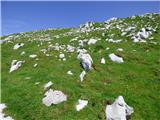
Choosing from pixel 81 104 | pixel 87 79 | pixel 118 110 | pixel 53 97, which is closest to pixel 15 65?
pixel 87 79

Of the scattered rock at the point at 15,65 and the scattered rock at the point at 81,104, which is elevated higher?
the scattered rock at the point at 15,65

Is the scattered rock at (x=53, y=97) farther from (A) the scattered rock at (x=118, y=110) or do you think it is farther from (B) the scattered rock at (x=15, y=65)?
(B) the scattered rock at (x=15, y=65)

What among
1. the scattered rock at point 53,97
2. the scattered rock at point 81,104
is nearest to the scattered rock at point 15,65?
the scattered rock at point 53,97

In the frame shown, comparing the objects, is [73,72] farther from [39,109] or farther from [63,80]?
[39,109]

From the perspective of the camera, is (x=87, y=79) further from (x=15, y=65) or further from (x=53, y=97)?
(x=15, y=65)

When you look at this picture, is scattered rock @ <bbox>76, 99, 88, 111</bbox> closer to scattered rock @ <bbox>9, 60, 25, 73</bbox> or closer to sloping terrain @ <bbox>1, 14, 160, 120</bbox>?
sloping terrain @ <bbox>1, 14, 160, 120</bbox>

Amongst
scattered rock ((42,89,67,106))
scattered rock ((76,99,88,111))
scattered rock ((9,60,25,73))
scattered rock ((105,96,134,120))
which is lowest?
scattered rock ((105,96,134,120))

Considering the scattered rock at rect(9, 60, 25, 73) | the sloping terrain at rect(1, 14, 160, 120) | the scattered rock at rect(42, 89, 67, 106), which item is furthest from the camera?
the scattered rock at rect(9, 60, 25, 73)

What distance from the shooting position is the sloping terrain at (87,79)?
81.7ft

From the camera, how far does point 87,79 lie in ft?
96.7

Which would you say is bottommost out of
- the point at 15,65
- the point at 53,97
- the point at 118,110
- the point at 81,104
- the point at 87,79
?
the point at 118,110

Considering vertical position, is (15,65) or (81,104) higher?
(15,65)

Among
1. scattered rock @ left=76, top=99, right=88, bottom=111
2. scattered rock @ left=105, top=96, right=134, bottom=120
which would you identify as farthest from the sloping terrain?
scattered rock @ left=105, top=96, right=134, bottom=120

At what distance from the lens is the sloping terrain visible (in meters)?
24.9
